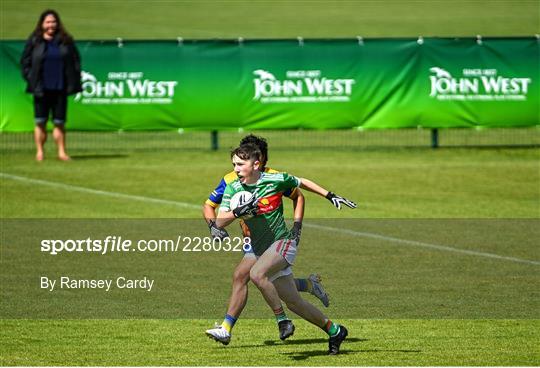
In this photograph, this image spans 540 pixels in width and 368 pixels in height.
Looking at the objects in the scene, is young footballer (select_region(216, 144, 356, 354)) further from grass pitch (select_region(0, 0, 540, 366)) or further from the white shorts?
grass pitch (select_region(0, 0, 540, 366))

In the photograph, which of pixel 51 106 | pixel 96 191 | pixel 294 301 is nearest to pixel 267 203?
pixel 294 301

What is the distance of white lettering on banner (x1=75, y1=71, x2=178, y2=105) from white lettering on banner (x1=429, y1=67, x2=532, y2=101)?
5.37 m

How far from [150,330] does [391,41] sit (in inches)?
617

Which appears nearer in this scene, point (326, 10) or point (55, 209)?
point (55, 209)

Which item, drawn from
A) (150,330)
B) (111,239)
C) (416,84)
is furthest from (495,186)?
(150,330)

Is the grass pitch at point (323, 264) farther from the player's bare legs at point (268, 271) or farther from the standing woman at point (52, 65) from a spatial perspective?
the standing woman at point (52, 65)

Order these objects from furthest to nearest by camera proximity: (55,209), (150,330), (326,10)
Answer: (326,10) → (55,209) → (150,330)

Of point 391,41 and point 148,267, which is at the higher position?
point 391,41

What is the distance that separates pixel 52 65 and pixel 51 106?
0.90m

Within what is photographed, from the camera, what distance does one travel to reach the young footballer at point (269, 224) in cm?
Result: 1080

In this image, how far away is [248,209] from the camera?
10789mm

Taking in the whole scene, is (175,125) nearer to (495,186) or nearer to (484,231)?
(495,186)

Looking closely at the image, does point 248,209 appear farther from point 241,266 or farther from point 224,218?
point 241,266

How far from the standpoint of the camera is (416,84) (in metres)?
26.8
